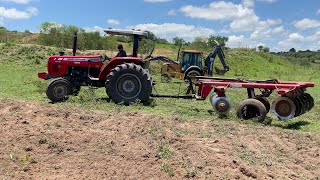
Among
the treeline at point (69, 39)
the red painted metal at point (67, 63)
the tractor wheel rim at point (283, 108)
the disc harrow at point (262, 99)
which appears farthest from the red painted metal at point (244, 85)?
the treeline at point (69, 39)

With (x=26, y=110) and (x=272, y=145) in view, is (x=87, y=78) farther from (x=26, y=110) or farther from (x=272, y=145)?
(x=272, y=145)

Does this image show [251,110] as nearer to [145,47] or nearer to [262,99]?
[262,99]

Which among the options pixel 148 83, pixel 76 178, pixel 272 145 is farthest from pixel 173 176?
pixel 148 83

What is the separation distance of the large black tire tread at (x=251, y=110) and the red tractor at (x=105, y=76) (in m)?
2.87

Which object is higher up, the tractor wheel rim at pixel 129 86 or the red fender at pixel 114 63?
the red fender at pixel 114 63

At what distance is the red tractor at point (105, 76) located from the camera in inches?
458

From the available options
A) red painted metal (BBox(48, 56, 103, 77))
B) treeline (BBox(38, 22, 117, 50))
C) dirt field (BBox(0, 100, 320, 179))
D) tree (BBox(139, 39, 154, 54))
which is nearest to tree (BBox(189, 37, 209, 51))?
treeline (BBox(38, 22, 117, 50))

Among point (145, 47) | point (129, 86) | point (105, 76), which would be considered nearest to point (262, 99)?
point (129, 86)

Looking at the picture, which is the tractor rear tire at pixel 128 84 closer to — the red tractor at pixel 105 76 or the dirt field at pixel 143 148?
the red tractor at pixel 105 76

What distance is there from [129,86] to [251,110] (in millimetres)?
3567

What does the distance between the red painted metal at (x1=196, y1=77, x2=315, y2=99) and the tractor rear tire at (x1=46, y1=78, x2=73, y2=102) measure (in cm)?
377

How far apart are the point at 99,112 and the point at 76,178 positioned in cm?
454

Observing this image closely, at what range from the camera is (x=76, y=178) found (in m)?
5.38

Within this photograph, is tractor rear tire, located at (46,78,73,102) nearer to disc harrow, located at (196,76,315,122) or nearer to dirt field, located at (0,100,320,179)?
dirt field, located at (0,100,320,179)
